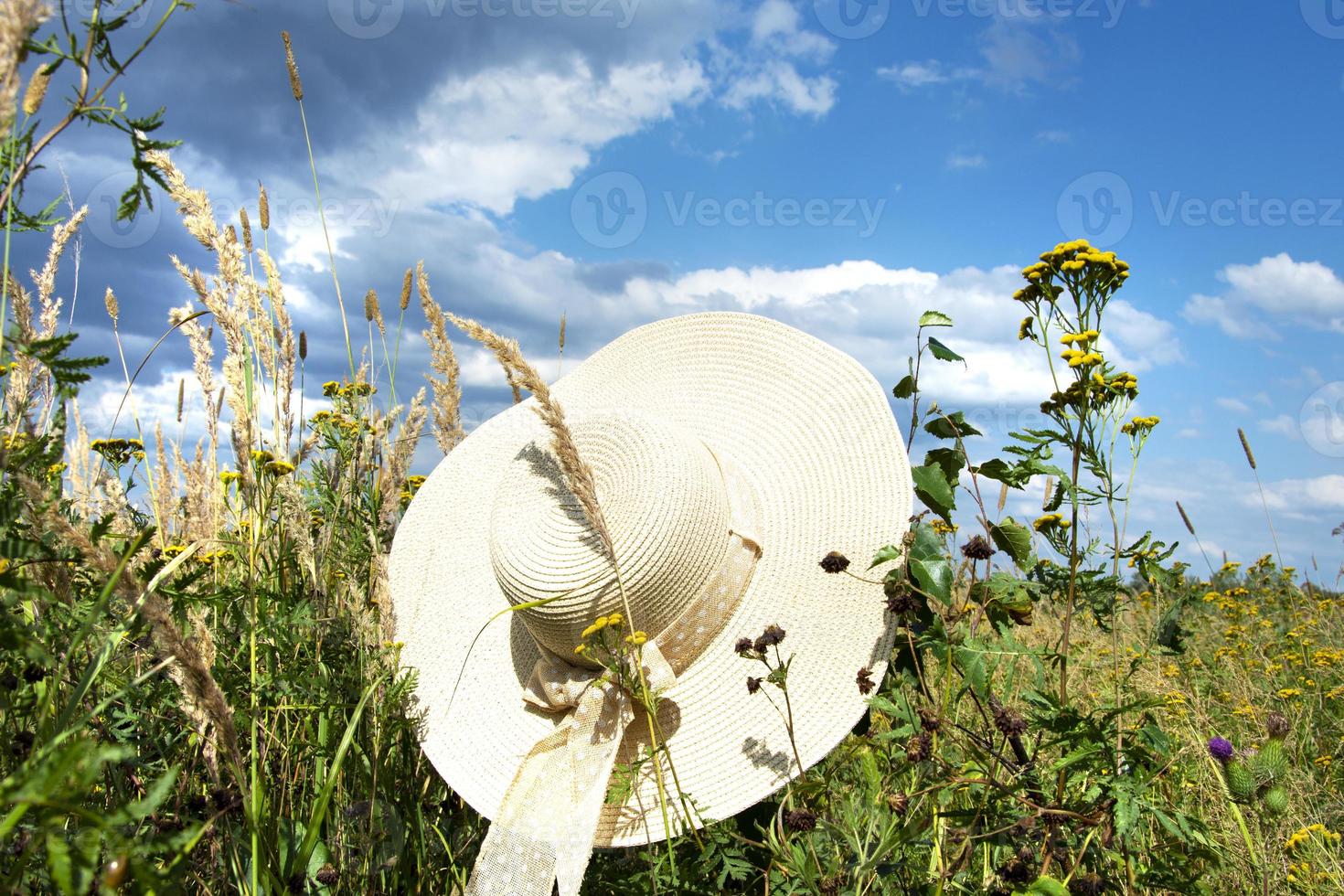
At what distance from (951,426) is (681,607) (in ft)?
3.05

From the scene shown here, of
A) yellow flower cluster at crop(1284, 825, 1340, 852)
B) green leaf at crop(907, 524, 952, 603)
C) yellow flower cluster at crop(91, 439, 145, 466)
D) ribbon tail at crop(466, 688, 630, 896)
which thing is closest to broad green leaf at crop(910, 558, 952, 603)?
green leaf at crop(907, 524, 952, 603)

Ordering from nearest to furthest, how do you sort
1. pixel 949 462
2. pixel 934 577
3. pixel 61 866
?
pixel 61 866 → pixel 934 577 → pixel 949 462

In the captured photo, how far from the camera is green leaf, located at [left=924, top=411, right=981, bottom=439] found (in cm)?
253

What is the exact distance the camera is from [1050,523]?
254 centimetres

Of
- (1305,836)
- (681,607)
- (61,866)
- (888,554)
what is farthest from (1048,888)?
(61,866)

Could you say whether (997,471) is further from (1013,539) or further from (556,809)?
(556,809)

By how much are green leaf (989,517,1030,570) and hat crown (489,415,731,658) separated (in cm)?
78

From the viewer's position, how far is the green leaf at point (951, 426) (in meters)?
2.53

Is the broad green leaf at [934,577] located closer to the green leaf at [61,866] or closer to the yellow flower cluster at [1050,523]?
the yellow flower cluster at [1050,523]

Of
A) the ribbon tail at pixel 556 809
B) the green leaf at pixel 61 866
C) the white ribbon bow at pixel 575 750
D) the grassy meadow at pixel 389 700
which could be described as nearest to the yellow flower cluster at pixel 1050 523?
the grassy meadow at pixel 389 700

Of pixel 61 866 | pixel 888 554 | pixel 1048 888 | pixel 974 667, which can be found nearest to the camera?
pixel 61 866

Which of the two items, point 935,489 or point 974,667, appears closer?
point 974,667

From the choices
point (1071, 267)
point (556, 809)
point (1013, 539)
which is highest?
point (1071, 267)

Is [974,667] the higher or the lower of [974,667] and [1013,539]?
the lower
